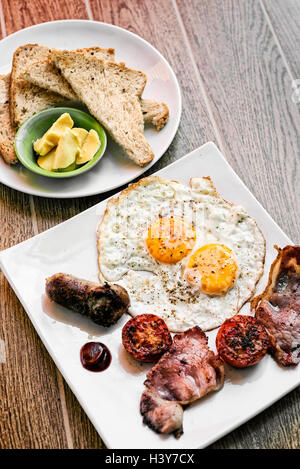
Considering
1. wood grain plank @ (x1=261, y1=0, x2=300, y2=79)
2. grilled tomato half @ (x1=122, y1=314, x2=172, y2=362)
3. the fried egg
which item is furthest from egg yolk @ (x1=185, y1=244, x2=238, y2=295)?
wood grain plank @ (x1=261, y1=0, x2=300, y2=79)

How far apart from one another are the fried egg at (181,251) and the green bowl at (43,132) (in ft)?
1.15

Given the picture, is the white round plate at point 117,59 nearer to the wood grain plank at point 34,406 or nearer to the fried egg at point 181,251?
the fried egg at point 181,251

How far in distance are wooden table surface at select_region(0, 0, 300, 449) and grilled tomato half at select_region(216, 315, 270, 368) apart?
0.95 ft

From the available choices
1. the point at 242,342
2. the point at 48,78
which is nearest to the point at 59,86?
the point at 48,78

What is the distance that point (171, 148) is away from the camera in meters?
3.43

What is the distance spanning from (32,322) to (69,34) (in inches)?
88.7

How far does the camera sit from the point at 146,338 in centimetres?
248

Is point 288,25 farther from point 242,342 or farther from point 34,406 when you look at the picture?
point 34,406

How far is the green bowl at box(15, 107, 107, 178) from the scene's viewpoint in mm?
3074

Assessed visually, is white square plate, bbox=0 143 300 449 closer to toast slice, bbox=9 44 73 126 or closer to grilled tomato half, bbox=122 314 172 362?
grilled tomato half, bbox=122 314 172 362

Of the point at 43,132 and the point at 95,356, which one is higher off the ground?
the point at 43,132

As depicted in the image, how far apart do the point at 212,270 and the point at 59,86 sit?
1.62 m

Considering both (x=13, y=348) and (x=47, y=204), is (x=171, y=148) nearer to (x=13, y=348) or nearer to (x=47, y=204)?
(x=47, y=204)
